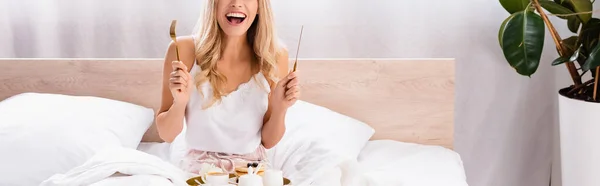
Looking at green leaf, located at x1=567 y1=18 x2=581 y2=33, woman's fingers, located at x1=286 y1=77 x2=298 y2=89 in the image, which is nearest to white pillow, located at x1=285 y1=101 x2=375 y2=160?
woman's fingers, located at x1=286 y1=77 x2=298 y2=89

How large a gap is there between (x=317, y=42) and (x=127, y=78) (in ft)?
2.17

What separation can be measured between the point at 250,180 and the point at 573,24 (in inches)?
57.0

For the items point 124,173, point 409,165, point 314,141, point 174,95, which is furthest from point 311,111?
point 124,173

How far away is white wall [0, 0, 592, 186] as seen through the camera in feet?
8.50

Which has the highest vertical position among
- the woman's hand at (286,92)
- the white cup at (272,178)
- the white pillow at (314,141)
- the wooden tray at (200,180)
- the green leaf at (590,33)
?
the green leaf at (590,33)

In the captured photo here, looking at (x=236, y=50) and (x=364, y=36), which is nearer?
(x=236, y=50)

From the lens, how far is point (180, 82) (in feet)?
5.19

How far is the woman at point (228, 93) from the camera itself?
68.9 inches

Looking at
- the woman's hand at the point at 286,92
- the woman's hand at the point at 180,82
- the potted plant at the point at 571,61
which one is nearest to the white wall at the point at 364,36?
the potted plant at the point at 571,61

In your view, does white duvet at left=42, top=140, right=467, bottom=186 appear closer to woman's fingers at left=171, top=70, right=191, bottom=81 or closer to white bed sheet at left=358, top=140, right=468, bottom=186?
white bed sheet at left=358, top=140, right=468, bottom=186

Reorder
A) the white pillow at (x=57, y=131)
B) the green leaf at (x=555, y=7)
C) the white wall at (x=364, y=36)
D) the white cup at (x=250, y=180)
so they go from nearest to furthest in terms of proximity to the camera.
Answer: the white cup at (x=250, y=180)
the white pillow at (x=57, y=131)
the green leaf at (x=555, y=7)
the white wall at (x=364, y=36)

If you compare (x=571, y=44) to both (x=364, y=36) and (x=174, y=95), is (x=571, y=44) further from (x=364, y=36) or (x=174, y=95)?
(x=174, y=95)

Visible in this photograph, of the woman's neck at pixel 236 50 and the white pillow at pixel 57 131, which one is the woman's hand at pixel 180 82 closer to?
the woman's neck at pixel 236 50

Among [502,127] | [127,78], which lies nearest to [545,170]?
[502,127]
